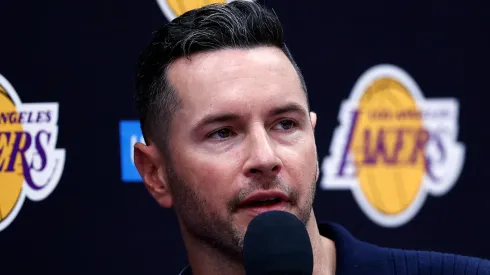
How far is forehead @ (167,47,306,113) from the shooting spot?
114cm

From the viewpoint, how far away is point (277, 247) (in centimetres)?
87

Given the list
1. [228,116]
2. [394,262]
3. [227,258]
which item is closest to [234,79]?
[228,116]

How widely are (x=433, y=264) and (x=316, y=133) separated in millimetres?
454

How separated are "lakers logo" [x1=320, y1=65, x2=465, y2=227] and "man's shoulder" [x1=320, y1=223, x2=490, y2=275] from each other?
1.13 feet

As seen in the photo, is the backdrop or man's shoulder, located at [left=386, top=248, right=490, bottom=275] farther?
the backdrop

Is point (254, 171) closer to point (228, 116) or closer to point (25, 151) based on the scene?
point (228, 116)

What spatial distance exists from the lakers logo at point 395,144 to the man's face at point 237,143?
17.9 inches

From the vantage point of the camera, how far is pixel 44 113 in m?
1.56

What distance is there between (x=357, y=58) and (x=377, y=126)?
165 mm

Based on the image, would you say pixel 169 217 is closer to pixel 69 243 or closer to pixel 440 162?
pixel 69 243

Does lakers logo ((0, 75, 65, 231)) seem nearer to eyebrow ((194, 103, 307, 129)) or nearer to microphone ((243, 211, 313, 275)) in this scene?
eyebrow ((194, 103, 307, 129))

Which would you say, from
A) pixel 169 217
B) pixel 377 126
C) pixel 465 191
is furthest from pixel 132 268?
pixel 465 191

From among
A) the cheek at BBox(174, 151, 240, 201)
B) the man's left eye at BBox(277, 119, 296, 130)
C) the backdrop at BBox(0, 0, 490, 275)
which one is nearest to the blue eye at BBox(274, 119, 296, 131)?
the man's left eye at BBox(277, 119, 296, 130)

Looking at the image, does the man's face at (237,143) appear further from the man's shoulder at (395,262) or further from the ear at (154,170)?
the man's shoulder at (395,262)
